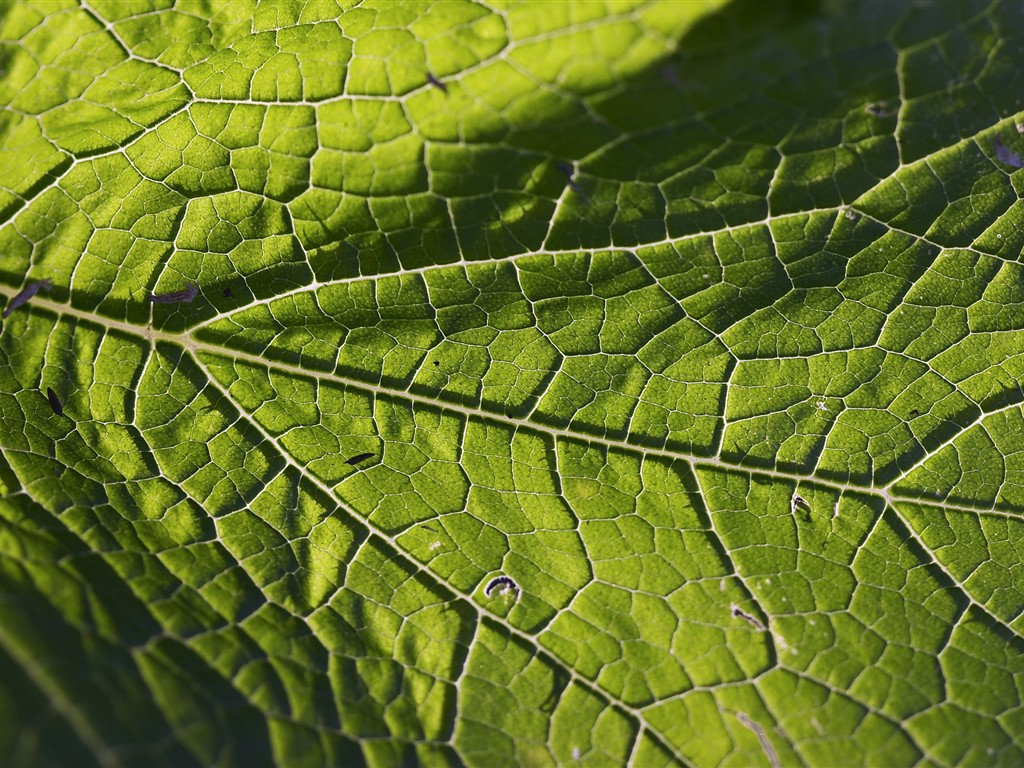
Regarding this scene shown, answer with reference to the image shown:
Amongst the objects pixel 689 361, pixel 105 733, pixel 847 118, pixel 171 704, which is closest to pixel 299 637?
pixel 171 704

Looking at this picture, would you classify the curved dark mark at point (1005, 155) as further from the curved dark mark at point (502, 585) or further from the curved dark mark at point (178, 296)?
the curved dark mark at point (178, 296)

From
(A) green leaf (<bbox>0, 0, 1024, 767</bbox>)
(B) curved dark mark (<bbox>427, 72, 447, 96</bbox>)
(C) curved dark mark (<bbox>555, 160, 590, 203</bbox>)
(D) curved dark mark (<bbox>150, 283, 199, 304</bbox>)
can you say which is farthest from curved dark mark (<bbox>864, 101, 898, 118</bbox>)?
(D) curved dark mark (<bbox>150, 283, 199, 304</bbox>)

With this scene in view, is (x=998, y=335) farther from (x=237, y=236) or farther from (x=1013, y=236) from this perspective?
(x=237, y=236)

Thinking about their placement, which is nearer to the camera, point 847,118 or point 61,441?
point 847,118

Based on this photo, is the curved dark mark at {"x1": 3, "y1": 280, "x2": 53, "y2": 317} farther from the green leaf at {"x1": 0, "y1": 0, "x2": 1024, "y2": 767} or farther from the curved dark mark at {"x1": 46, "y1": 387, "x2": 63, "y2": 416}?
the curved dark mark at {"x1": 46, "y1": 387, "x2": 63, "y2": 416}

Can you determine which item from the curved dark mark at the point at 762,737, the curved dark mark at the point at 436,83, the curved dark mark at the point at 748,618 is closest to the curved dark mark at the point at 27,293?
the curved dark mark at the point at 436,83

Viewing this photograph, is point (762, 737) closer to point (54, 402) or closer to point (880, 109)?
point (880, 109)
